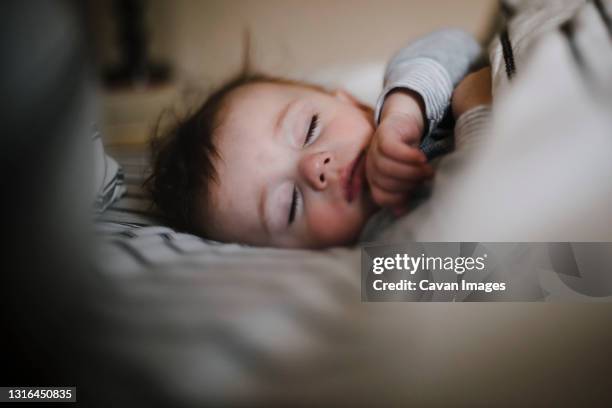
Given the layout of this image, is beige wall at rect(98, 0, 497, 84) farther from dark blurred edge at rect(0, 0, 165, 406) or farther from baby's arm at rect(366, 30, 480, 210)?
dark blurred edge at rect(0, 0, 165, 406)

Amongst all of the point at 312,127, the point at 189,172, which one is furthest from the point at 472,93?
the point at 189,172

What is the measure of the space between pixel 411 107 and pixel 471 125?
0.12 metres

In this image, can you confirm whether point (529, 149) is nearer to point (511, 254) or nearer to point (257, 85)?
point (511, 254)

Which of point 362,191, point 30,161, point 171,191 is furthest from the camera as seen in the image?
point 171,191

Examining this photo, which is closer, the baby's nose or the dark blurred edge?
the dark blurred edge

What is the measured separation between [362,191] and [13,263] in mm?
286

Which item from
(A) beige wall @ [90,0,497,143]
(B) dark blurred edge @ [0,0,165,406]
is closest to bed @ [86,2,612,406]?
(B) dark blurred edge @ [0,0,165,406]

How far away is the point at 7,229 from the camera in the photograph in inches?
10.1

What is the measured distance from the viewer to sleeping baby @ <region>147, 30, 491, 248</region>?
0.41 metres

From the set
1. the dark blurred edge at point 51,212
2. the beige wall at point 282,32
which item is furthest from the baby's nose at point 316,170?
the beige wall at point 282,32

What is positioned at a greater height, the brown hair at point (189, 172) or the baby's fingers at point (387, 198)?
the brown hair at point (189, 172)

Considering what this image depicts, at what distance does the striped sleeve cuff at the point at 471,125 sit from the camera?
336 millimetres

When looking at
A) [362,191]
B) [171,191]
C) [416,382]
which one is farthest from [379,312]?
[171,191]

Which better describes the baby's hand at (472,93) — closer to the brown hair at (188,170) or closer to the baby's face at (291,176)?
the baby's face at (291,176)
